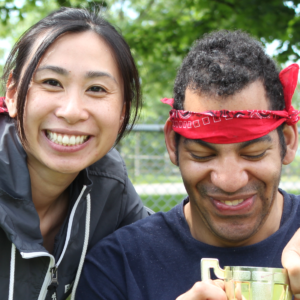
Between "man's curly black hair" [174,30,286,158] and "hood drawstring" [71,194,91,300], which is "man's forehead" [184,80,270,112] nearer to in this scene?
"man's curly black hair" [174,30,286,158]

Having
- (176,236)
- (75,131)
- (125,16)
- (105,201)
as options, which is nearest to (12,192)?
(75,131)

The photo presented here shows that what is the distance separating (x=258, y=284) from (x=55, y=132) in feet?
4.28

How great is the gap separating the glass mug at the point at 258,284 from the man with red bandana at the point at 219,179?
1.86 feet

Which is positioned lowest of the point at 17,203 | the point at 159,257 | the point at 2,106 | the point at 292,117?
the point at 159,257

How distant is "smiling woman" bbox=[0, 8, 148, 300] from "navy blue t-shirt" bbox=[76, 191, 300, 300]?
182mm

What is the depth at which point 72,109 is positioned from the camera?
2.20 metres

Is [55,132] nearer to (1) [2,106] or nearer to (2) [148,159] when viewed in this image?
(1) [2,106]

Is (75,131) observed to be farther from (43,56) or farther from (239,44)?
(239,44)

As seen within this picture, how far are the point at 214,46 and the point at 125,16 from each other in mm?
16148

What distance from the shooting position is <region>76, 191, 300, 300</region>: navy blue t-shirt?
221cm

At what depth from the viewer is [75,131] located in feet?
7.48

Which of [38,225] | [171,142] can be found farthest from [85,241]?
[171,142]

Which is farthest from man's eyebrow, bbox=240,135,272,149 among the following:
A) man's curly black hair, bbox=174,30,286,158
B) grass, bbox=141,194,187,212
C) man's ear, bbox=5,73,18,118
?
grass, bbox=141,194,187,212

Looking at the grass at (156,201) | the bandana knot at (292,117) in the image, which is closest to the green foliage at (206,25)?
the grass at (156,201)
